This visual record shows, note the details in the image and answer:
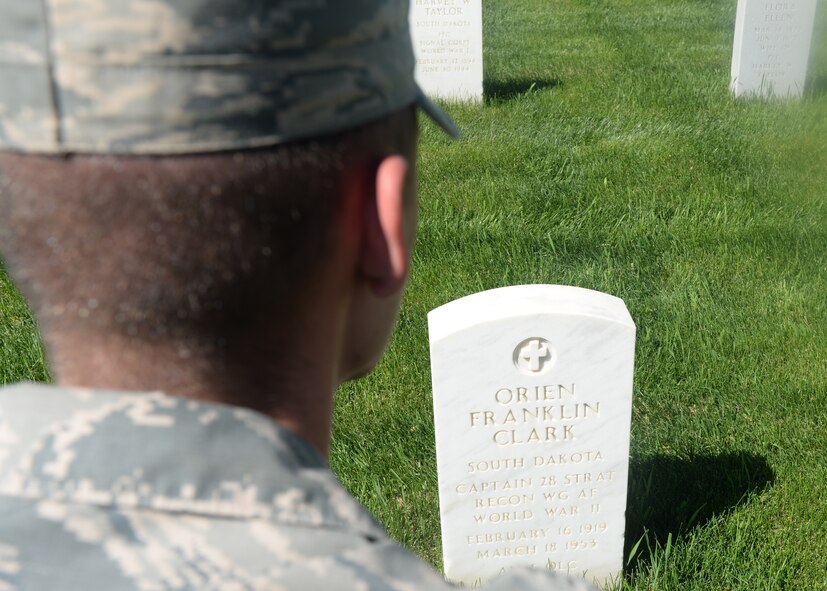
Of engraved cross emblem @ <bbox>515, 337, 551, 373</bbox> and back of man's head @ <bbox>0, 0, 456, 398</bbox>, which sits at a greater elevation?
back of man's head @ <bbox>0, 0, 456, 398</bbox>

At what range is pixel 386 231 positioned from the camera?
912 millimetres

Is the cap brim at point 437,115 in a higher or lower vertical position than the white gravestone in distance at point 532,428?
higher

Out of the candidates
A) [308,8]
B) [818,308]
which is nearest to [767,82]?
[818,308]

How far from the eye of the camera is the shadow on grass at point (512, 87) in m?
7.59

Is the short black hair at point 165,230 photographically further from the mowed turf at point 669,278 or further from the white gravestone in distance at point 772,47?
the white gravestone in distance at point 772,47

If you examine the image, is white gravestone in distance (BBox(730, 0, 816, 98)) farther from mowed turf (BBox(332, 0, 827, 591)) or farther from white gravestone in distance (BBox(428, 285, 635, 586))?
white gravestone in distance (BBox(428, 285, 635, 586))

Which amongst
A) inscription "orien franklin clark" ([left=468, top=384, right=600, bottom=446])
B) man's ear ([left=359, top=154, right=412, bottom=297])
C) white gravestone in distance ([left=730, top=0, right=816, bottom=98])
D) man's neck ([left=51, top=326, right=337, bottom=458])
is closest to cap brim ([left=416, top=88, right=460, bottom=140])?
man's ear ([left=359, top=154, right=412, bottom=297])

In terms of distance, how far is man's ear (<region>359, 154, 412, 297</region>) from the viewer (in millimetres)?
891

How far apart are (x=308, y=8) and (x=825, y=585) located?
2613mm

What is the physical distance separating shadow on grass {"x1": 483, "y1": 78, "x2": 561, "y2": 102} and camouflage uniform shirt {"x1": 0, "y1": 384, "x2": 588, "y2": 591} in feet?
22.5

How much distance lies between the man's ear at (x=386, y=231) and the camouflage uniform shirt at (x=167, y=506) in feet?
0.61

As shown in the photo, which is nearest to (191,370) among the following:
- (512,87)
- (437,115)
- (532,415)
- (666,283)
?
(437,115)

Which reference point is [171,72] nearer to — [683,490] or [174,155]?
[174,155]

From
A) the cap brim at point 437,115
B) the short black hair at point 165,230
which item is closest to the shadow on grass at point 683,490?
the cap brim at point 437,115
